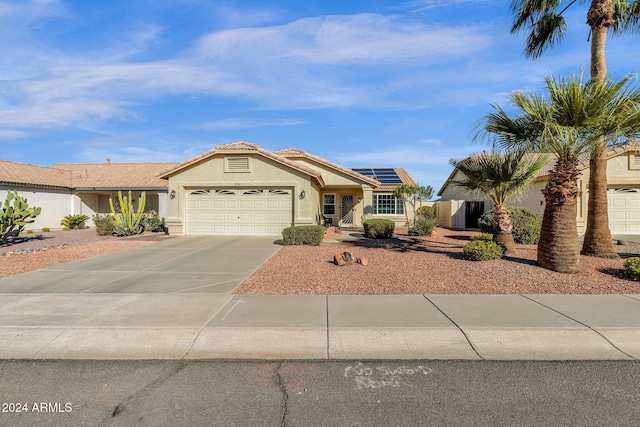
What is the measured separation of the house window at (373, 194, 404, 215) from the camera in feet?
80.6

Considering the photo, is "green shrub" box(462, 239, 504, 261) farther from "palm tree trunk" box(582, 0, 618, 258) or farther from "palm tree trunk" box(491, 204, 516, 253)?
"palm tree trunk" box(582, 0, 618, 258)

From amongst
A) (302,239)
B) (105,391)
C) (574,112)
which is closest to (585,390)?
(105,391)

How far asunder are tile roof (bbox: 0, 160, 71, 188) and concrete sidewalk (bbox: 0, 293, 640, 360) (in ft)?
64.4

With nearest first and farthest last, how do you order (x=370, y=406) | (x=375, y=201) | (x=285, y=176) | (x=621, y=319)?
(x=370, y=406) < (x=621, y=319) < (x=285, y=176) < (x=375, y=201)

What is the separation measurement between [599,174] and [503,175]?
9.95ft

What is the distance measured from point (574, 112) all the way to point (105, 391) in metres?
9.66

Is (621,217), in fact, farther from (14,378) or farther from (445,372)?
(14,378)

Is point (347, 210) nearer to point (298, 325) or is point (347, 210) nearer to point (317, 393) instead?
point (298, 325)

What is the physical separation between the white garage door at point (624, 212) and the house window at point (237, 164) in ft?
60.3

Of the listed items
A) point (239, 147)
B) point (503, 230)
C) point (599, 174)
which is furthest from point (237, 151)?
point (599, 174)

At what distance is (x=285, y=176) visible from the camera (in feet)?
57.2

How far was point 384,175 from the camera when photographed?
27.4 meters

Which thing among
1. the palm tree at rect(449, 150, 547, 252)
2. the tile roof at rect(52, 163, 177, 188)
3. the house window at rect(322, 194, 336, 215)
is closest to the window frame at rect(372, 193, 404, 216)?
the house window at rect(322, 194, 336, 215)

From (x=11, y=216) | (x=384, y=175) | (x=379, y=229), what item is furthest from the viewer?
(x=384, y=175)
